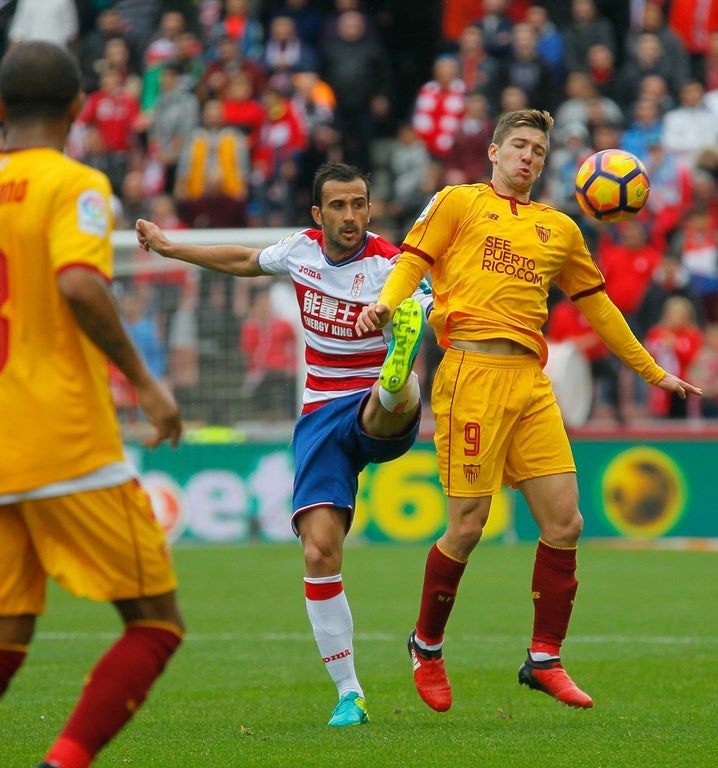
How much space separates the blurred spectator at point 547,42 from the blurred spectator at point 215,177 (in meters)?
4.13

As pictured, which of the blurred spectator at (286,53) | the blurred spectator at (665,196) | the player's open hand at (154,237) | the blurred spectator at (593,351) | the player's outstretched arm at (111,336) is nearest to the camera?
the player's outstretched arm at (111,336)

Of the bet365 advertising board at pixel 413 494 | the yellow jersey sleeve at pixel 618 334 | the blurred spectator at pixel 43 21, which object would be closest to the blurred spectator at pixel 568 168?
the bet365 advertising board at pixel 413 494

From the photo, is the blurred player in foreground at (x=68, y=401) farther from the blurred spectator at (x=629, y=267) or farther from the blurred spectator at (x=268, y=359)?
the blurred spectator at (x=629, y=267)

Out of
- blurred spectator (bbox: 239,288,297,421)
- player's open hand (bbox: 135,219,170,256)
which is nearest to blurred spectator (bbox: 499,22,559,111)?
blurred spectator (bbox: 239,288,297,421)

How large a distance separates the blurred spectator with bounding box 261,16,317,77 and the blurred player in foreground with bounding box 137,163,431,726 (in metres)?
13.5

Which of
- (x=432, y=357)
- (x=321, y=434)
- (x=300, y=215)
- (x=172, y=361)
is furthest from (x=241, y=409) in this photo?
(x=321, y=434)

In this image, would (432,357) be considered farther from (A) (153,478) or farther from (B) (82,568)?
(B) (82,568)

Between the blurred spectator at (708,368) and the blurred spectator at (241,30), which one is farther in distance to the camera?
the blurred spectator at (241,30)

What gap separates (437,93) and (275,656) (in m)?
11.9

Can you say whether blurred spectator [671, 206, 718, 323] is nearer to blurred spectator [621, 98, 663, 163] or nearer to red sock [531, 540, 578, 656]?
blurred spectator [621, 98, 663, 163]

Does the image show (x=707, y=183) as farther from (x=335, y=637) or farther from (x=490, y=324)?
(x=335, y=637)

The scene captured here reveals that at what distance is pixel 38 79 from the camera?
4391 mm

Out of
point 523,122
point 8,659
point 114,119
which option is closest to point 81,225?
point 8,659

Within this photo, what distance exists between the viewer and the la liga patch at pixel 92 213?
428cm
